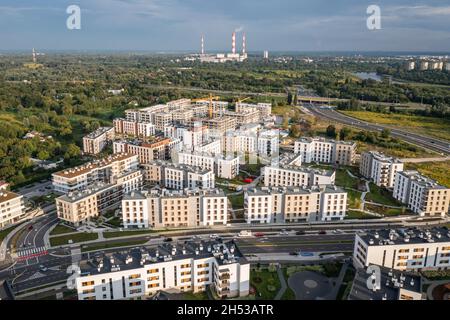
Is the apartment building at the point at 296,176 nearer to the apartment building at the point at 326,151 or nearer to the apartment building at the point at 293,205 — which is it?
the apartment building at the point at 293,205

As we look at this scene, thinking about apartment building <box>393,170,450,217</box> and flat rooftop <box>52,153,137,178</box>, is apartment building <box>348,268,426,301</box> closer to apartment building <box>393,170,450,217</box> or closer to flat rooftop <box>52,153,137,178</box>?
apartment building <box>393,170,450,217</box>

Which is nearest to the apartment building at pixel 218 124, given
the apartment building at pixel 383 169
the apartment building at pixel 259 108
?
the apartment building at pixel 259 108

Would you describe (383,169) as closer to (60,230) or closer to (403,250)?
(403,250)

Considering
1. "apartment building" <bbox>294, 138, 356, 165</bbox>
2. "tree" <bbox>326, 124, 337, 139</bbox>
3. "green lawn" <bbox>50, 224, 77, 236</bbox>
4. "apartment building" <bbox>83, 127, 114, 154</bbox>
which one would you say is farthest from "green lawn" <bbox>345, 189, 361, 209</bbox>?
"apartment building" <bbox>83, 127, 114, 154</bbox>

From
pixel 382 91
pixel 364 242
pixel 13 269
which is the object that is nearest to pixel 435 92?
pixel 382 91

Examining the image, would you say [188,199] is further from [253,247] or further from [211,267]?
[211,267]
